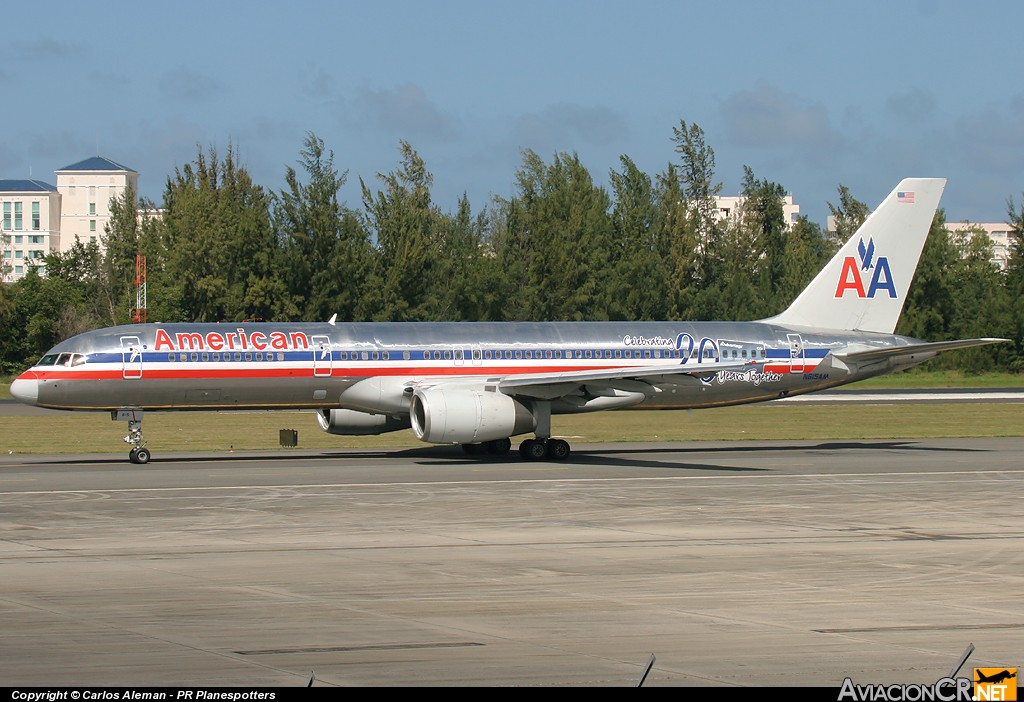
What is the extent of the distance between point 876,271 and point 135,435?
873 inches

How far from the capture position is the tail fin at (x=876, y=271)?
39094 mm

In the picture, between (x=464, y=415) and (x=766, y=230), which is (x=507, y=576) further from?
(x=766, y=230)

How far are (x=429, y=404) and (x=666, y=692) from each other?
71.4ft

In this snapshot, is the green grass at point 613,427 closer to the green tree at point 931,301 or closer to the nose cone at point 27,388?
the nose cone at point 27,388

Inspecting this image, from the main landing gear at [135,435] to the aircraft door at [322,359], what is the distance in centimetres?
458

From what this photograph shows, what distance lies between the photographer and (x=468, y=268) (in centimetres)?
9450

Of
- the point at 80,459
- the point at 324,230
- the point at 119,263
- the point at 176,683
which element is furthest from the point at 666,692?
the point at 119,263

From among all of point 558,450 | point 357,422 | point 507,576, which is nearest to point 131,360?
point 357,422

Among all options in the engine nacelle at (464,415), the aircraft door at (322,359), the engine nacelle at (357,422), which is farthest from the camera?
the engine nacelle at (357,422)

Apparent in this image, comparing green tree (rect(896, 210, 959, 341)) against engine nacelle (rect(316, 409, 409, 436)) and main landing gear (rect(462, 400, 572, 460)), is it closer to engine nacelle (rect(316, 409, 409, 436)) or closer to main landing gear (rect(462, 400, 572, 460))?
main landing gear (rect(462, 400, 572, 460))

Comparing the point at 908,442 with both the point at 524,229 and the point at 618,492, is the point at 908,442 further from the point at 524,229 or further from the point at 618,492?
the point at 524,229

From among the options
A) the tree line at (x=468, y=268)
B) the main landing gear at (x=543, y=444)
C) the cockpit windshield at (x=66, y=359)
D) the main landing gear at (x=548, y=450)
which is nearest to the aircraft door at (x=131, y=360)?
the cockpit windshield at (x=66, y=359)

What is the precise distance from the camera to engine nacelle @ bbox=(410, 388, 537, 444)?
3105cm

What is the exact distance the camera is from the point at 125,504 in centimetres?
2341
